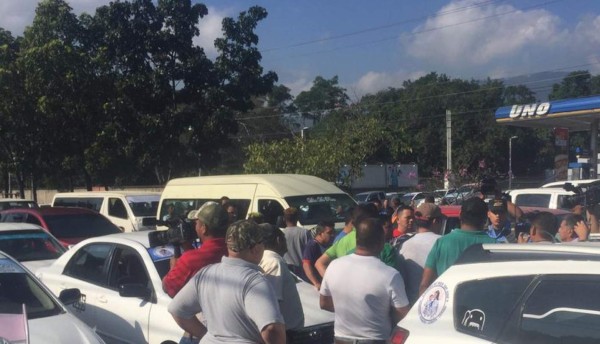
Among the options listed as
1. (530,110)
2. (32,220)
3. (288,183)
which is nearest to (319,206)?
(288,183)

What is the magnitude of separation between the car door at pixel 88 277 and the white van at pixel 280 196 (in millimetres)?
4652

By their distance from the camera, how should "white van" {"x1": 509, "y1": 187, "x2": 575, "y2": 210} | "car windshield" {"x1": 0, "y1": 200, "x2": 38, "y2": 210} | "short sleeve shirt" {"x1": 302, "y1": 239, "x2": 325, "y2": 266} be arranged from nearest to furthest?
1. "short sleeve shirt" {"x1": 302, "y1": 239, "x2": 325, "y2": 266}
2. "white van" {"x1": 509, "y1": 187, "x2": 575, "y2": 210}
3. "car windshield" {"x1": 0, "y1": 200, "x2": 38, "y2": 210}

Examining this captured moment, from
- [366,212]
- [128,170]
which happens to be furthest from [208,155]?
[366,212]

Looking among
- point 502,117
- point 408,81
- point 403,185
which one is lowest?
point 403,185

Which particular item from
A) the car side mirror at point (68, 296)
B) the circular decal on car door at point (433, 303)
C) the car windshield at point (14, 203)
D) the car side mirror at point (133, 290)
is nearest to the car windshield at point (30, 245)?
the car side mirror at point (68, 296)

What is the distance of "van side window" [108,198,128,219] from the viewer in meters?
18.2

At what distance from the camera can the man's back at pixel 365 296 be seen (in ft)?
14.8

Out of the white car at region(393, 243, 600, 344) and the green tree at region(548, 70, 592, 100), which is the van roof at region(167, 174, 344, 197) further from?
the green tree at region(548, 70, 592, 100)

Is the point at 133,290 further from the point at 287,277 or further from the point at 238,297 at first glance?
the point at 238,297

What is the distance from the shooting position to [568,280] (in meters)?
3.39

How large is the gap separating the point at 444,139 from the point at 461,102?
462cm

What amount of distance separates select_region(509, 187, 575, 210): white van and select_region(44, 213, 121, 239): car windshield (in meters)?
8.58

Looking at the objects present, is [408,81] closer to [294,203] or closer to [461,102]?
[461,102]

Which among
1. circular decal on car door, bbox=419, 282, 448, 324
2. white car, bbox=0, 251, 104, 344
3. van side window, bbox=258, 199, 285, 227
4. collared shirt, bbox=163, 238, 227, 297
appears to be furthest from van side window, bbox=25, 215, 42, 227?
circular decal on car door, bbox=419, 282, 448, 324
